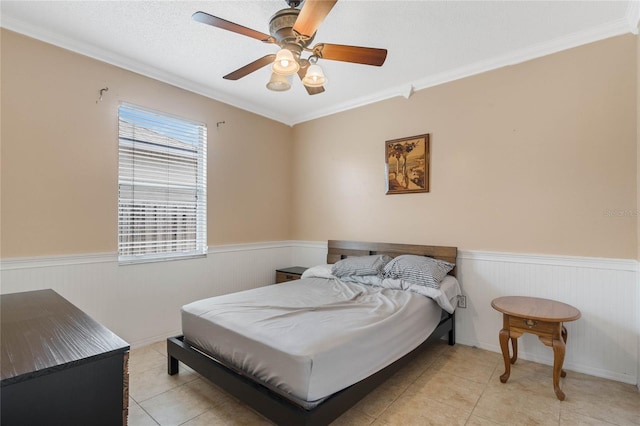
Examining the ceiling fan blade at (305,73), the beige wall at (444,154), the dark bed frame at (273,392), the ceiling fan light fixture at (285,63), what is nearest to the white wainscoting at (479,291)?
the beige wall at (444,154)

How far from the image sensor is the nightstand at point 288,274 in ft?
13.2

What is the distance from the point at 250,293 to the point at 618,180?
3130 mm

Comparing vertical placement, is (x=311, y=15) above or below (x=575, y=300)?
above

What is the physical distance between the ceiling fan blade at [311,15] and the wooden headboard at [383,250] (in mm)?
2383

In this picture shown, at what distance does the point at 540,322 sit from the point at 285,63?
2.48m

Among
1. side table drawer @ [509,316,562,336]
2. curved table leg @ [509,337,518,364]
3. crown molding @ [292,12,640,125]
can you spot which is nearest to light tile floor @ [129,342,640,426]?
curved table leg @ [509,337,518,364]

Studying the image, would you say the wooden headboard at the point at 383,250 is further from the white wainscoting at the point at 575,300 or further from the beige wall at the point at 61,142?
the beige wall at the point at 61,142

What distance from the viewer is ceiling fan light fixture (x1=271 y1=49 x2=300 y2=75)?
1.86 meters

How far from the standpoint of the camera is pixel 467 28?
245 cm

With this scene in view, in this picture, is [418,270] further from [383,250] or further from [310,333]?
[310,333]

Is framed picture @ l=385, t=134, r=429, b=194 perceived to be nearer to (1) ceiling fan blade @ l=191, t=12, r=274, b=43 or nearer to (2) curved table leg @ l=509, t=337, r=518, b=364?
(2) curved table leg @ l=509, t=337, r=518, b=364

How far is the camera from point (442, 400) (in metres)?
2.14

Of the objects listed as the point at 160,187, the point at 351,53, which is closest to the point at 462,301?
the point at 351,53

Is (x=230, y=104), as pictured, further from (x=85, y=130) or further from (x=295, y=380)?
(x=295, y=380)
